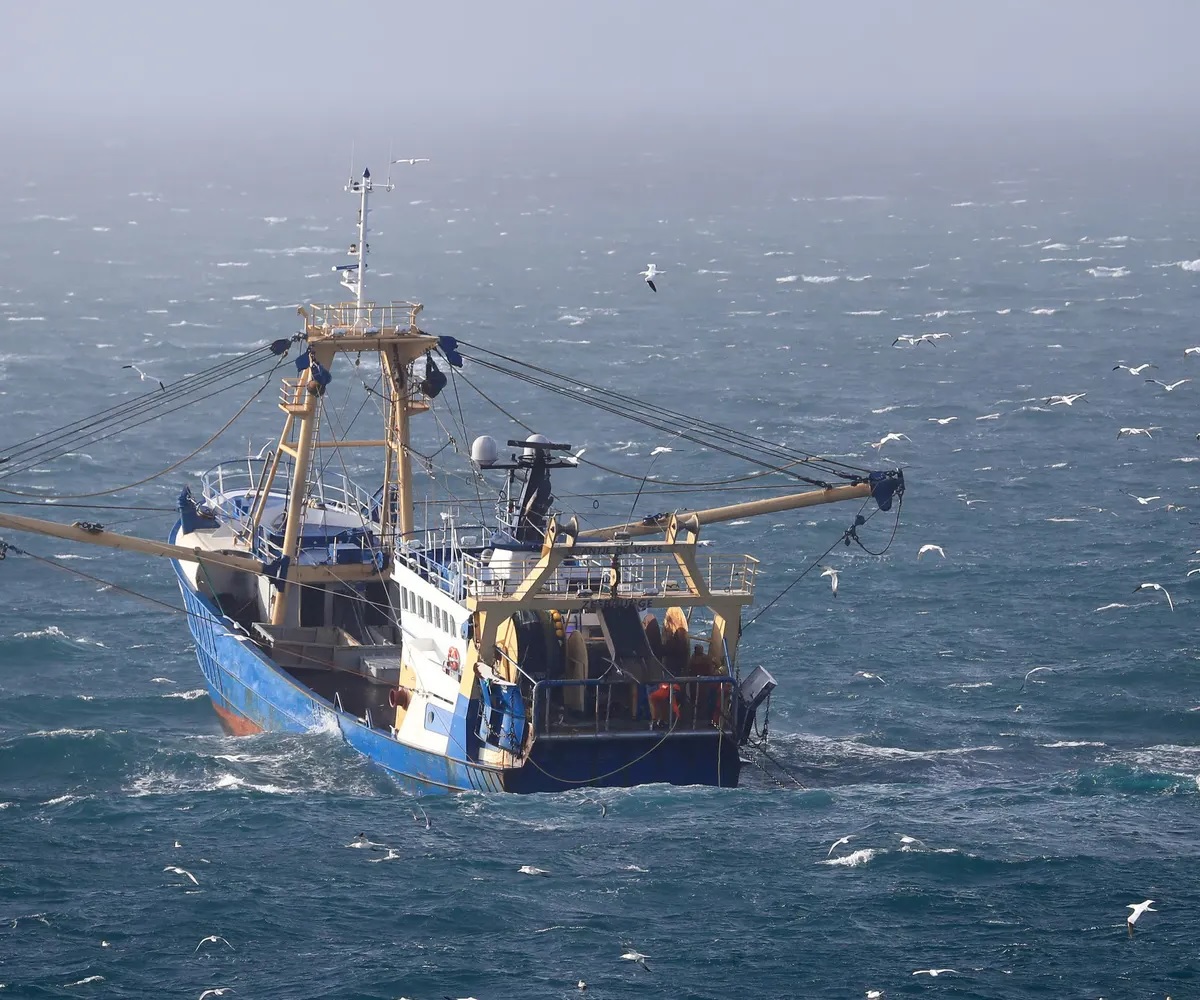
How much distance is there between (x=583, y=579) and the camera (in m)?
44.2

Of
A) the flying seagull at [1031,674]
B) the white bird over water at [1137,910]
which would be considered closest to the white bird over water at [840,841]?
the white bird over water at [1137,910]

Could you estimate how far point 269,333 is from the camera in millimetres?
112750

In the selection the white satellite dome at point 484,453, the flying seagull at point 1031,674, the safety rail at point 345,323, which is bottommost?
the flying seagull at point 1031,674

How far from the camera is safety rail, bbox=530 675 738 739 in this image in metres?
43.4

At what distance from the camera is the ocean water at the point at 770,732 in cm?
3619

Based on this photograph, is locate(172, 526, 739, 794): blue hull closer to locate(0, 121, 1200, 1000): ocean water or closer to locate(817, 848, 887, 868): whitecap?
locate(0, 121, 1200, 1000): ocean water

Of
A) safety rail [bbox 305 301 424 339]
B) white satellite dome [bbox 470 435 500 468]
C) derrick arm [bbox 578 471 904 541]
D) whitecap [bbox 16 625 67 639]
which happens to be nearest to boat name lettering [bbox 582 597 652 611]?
derrick arm [bbox 578 471 904 541]

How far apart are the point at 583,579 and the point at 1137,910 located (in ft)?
46.1

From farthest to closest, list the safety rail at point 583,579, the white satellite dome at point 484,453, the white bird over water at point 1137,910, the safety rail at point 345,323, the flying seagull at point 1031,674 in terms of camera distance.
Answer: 1. the flying seagull at point 1031,674
2. the safety rail at point 345,323
3. the white satellite dome at point 484,453
4. the safety rail at point 583,579
5. the white bird over water at point 1137,910

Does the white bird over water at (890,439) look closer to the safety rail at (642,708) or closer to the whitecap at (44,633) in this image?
the whitecap at (44,633)

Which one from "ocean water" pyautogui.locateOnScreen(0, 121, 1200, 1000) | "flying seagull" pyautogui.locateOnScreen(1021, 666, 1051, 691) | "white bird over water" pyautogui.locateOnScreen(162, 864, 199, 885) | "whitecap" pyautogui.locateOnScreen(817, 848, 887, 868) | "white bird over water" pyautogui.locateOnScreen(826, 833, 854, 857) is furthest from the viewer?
"flying seagull" pyautogui.locateOnScreen(1021, 666, 1051, 691)

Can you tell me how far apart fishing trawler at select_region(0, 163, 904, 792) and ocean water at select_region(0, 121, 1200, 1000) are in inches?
41.7

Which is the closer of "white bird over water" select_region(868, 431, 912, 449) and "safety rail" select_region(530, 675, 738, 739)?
"safety rail" select_region(530, 675, 738, 739)

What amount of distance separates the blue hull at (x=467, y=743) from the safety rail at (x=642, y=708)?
0.37 m
